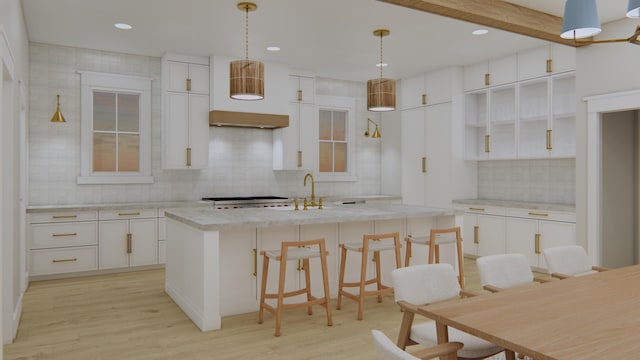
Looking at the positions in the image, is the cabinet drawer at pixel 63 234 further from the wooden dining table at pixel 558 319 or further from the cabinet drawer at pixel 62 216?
the wooden dining table at pixel 558 319

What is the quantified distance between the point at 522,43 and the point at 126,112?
17.3ft

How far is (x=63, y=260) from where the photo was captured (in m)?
5.57

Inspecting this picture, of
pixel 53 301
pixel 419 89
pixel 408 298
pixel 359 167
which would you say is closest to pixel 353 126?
pixel 359 167

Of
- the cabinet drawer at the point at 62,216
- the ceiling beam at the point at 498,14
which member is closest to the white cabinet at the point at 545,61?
the ceiling beam at the point at 498,14

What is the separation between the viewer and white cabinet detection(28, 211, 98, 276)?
5.45 m

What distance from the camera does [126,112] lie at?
253 inches

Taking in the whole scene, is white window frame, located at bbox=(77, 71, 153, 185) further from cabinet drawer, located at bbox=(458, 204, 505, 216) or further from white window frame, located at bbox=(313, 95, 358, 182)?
cabinet drawer, located at bbox=(458, 204, 505, 216)

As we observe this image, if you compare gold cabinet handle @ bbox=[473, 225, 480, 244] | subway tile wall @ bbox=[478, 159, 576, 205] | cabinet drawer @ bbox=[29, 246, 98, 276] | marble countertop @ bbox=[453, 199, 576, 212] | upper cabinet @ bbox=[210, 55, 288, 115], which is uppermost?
upper cabinet @ bbox=[210, 55, 288, 115]

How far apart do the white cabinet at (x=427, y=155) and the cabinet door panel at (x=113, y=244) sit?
444 cm

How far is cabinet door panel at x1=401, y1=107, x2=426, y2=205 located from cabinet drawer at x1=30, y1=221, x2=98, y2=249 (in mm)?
4788

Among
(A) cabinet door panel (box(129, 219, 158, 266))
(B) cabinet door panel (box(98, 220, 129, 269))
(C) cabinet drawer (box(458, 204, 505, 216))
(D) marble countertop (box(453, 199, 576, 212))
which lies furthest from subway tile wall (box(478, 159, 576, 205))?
(B) cabinet door panel (box(98, 220, 129, 269))

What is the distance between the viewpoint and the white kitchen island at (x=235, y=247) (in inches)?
147

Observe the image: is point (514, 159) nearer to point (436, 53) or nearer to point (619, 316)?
point (436, 53)

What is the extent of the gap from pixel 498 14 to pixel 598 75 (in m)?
1.43
